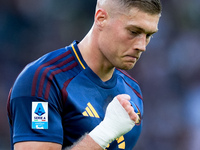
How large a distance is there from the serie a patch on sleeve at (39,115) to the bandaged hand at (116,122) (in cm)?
30

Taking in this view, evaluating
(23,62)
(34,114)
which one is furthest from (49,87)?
(23,62)

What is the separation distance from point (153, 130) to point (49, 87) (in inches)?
186

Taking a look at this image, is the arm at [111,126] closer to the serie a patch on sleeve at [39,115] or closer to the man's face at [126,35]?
the serie a patch on sleeve at [39,115]

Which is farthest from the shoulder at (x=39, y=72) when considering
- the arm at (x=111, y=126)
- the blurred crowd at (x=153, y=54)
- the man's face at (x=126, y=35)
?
the blurred crowd at (x=153, y=54)

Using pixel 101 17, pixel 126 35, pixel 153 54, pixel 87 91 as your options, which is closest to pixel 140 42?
pixel 126 35

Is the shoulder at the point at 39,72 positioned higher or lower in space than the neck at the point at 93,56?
lower

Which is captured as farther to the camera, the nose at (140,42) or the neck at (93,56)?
the neck at (93,56)

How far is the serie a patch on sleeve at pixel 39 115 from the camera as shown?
7.59 ft

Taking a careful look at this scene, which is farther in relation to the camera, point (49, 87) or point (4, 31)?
→ point (4, 31)

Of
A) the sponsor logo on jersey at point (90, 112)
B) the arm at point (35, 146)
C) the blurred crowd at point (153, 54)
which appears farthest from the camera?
the blurred crowd at point (153, 54)

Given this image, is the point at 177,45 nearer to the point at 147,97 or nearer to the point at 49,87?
the point at 147,97

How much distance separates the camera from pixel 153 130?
685cm

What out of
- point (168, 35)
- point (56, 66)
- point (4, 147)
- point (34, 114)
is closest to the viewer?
point (34, 114)

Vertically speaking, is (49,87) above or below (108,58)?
Result: below
